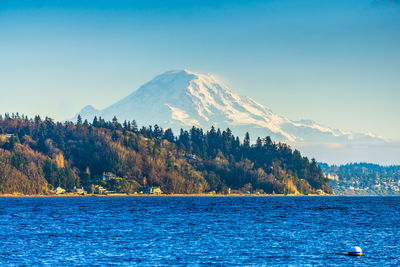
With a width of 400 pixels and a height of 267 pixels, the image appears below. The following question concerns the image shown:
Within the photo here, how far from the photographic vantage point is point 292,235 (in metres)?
105

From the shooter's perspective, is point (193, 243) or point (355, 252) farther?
point (193, 243)

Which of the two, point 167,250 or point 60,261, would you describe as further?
point 167,250

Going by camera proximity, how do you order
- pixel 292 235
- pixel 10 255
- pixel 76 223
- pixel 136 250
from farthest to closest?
pixel 76 223
pixel 292 235
pixel 136 250
pixel 10 255

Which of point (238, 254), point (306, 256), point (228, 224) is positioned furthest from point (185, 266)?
point (228, 224)

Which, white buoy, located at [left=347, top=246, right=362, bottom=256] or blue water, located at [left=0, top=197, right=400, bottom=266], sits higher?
white buoy, located at [left=347, top=246, right=362, bottom=256]

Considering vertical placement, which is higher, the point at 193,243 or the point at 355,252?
the point at 355,252

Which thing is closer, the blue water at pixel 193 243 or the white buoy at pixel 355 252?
the blue water at pixel 193 243

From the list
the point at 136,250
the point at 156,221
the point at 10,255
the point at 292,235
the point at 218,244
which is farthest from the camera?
the point at 156,221

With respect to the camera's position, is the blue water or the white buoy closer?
the blue water

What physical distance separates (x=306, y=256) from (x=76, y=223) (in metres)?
63.4

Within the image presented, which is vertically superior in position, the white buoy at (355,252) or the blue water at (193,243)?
the white buoy at (355,252)

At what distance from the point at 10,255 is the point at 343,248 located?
4525 centimetres

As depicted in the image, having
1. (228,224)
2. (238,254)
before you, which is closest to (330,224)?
(228,224)

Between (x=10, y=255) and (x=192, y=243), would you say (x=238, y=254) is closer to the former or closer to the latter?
(x=192, y=243)
